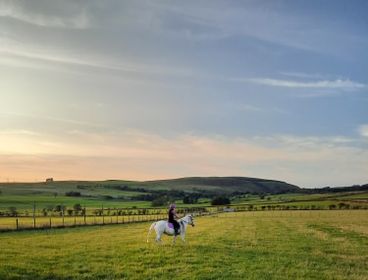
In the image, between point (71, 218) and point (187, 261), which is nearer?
point (187, 261)

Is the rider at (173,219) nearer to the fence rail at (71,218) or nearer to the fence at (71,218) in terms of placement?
the fence rail at (71,218)

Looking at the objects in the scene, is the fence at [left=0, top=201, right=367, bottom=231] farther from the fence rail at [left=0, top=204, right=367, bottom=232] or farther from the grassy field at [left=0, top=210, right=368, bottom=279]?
the grassy field at [left=0, top=210, right=368, bottom=279]

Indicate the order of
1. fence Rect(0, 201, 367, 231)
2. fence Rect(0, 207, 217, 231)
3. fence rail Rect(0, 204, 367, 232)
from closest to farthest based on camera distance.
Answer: fence Rect(0, 207, 217, 231) < fence rail Rect(0, 204, 367, 232) < fence Rect(0, 201, 367, 231)

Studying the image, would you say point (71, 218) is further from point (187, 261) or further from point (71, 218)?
point (187, 261)

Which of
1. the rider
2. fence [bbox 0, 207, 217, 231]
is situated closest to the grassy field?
the rider

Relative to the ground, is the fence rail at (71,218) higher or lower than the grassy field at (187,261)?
lower

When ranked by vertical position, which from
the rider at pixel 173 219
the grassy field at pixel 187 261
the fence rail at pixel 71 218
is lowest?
the fence rail at pixel 71 218

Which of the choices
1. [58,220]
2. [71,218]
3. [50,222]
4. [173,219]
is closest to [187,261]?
[173,219]

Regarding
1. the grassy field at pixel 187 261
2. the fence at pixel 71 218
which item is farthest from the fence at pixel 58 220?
the grassy field at pixel 187 261

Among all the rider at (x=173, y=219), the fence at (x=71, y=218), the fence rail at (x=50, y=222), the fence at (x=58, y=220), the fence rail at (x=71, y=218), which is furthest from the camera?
the fence at (x=71, y=218)

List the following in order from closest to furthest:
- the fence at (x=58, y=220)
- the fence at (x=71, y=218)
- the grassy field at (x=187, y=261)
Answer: the grassy field at (x=187, y=261) → the fence at (x=58, y=220) → the fence at (x=71, y=218)

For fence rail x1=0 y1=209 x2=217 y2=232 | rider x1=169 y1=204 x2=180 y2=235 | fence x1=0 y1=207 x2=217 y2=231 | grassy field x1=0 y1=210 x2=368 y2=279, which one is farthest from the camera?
fence x1=0 y1=207 x2=217 y2=231

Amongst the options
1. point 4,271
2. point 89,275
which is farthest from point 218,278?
point 4,271

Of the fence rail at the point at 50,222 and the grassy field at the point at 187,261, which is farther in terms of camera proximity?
the fence rail at the point at 50,222
